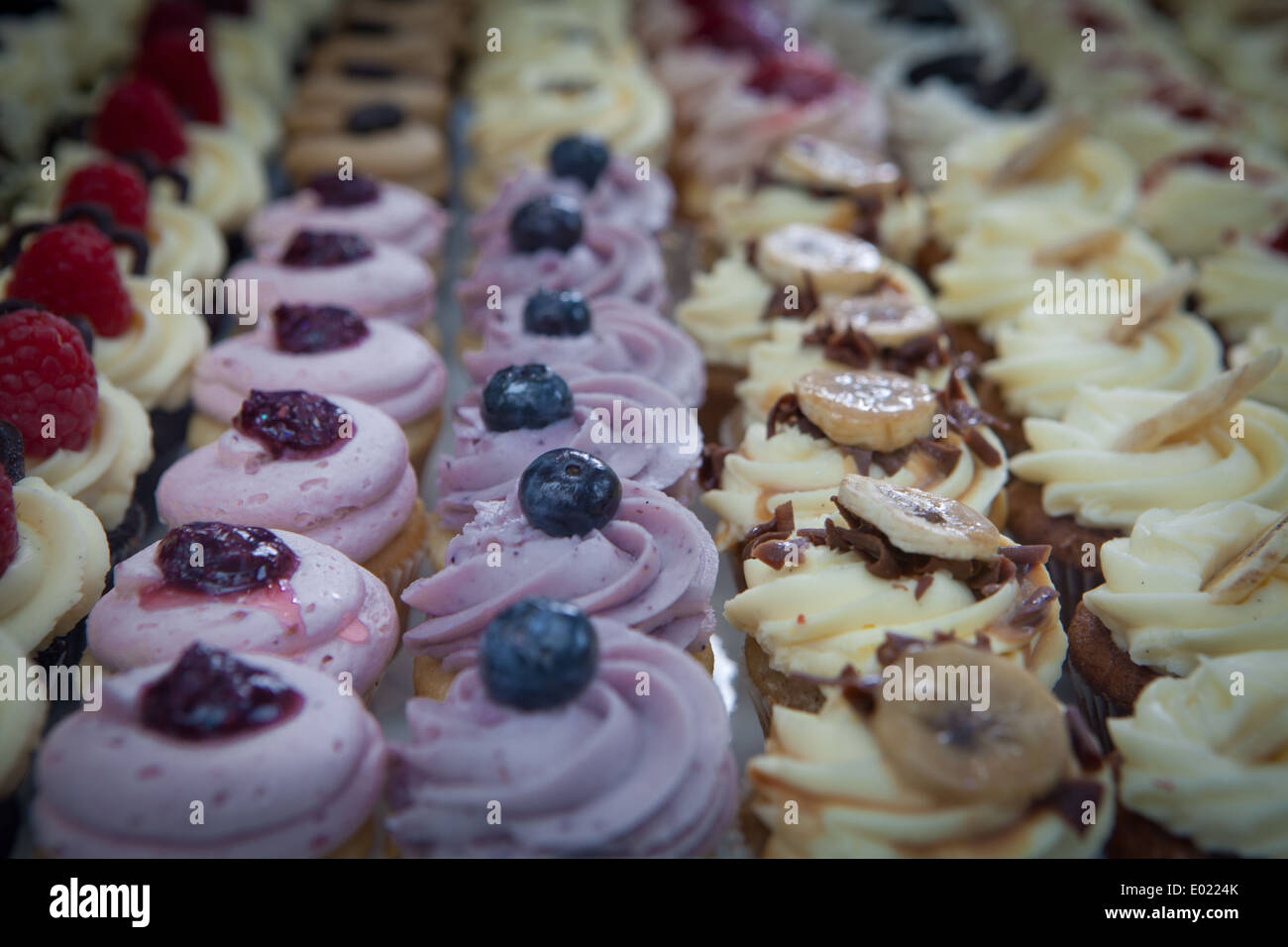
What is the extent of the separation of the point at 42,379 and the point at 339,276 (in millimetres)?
1366

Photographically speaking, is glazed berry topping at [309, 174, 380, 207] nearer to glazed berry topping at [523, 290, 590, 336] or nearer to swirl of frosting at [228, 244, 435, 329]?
swirl of frosting at [228, 244, 435, 329]

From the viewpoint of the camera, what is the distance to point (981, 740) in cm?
232

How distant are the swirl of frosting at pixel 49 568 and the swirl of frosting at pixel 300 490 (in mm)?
270

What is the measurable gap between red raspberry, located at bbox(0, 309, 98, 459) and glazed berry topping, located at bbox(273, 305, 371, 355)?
649 millimetres

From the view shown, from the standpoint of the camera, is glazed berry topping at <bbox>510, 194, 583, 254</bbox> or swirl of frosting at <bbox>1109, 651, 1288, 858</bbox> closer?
swirl of frosting at <bbox>1109, 651, 1288, 858</bbox>

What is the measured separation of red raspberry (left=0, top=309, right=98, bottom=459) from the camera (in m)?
3.11

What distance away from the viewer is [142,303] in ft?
13.6

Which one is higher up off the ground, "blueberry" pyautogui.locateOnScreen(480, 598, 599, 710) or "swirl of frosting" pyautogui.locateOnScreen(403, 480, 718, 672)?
"blueberry" pyautogui.locateOnScreen(480, 598, 599, 710)

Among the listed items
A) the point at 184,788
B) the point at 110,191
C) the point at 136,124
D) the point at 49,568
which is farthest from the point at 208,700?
the point at 136,124

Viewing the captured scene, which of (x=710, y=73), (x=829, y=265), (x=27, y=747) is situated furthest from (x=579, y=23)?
(x=27, y=747)

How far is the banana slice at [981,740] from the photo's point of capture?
2.26 metres

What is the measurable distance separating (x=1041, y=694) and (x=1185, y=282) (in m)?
2.44

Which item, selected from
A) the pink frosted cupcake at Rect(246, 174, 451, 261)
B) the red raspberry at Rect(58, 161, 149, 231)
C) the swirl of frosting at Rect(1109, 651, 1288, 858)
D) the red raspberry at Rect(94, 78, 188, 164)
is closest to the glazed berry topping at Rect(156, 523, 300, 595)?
the swirl of frosting at Rect(1109, 651, 1288, 858)

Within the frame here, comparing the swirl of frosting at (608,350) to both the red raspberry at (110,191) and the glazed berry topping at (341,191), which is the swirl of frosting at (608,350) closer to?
the glazed berry topping at (341,191)
